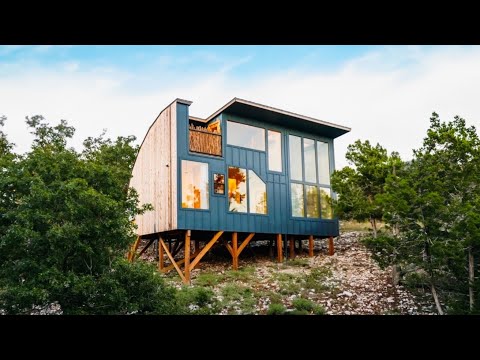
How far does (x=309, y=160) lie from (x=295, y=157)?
0.61m

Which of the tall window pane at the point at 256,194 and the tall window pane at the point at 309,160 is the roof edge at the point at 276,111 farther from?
the tall window pane at the point at 256,194

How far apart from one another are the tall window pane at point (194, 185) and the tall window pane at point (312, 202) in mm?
3712

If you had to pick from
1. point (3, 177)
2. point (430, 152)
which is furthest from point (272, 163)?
point (3, 177)

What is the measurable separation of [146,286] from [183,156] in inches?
202

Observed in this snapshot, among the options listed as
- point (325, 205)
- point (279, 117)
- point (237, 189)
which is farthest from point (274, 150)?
point (325, 205)

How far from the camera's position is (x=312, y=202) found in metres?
14.0

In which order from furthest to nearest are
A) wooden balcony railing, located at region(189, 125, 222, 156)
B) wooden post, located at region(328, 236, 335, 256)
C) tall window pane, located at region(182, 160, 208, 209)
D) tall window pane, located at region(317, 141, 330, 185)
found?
tall window pane, located at region(317, 141, 330, 185), wooden post, located at region(328, 236, 335, 256), wooden balcony railing, located at region(189, 125, 222, 156), tall window pane, located at region(182, 160, 208, 209)

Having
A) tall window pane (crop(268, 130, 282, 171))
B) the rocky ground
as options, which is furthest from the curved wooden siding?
tall window pane (crop(268, 130, 282, 171))

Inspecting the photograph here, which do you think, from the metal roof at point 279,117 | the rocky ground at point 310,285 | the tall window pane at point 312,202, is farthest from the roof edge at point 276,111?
the rocky ground at point 310,285

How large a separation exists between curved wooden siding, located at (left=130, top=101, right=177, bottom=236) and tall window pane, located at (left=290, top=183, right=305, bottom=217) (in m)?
4.03

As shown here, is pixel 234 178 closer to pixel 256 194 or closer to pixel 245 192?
pixel 245 192

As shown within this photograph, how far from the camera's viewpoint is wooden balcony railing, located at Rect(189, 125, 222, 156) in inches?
470

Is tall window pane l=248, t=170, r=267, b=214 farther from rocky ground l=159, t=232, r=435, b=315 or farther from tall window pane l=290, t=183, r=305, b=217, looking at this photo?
rocky ground l=159, t=232, r=435, b=315
